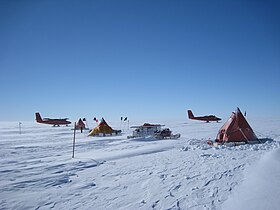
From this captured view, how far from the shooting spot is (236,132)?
15.3 meters

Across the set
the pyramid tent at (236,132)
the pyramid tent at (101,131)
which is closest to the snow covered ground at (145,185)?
the pyramid tent at (236,132)

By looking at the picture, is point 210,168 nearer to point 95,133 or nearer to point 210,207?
point 210,207

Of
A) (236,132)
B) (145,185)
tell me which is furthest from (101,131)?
(145,185)

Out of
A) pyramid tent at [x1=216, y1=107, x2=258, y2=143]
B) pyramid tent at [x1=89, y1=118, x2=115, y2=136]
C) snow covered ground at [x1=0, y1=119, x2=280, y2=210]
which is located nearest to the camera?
snow covered ground at [x1=0, y1=119, x2=280, y2=210]

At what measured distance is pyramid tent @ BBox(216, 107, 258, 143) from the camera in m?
15.1

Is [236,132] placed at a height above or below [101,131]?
below

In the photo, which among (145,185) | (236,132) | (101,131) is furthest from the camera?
(101,131)

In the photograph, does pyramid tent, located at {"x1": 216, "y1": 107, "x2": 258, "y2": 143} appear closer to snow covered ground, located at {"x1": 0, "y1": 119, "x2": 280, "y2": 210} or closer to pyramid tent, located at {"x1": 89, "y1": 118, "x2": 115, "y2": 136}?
snow covered ground, located at {"x1": 0, "y1": 119, "x2": 280, "y2": 210}

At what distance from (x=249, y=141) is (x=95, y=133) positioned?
18168mm

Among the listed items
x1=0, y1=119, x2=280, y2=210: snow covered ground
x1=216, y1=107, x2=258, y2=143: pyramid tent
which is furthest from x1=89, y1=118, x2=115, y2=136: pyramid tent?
x1=0, y1=119, x2=280, y2=210: snow covered ground

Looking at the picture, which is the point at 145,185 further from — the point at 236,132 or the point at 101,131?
the point at 101,131

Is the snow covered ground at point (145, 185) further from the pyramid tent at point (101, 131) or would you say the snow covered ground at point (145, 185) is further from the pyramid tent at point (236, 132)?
the pyramid tent at point (101, 131)

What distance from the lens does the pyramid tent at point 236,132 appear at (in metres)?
15.1

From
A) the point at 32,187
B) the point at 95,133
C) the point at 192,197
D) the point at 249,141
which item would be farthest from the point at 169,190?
the point at 95,133
